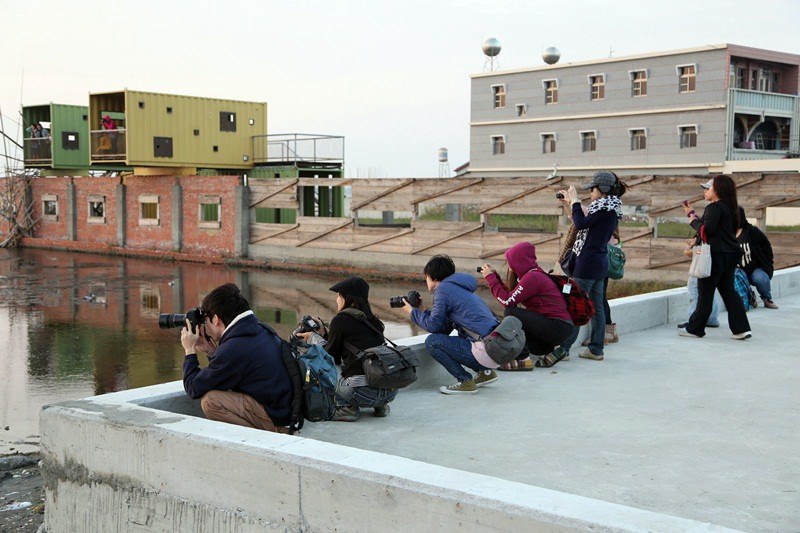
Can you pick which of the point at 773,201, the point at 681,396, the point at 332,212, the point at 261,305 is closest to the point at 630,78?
the point at 332,212

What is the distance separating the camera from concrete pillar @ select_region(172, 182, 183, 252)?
3197 cm

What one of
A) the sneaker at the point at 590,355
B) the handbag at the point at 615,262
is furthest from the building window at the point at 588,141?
the sneaker at the point at 590,355

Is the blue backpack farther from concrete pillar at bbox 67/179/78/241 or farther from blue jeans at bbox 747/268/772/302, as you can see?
concrete pillar at bbox 67/179/78/241

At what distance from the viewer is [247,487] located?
4383mm

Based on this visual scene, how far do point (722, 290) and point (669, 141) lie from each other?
33.2m

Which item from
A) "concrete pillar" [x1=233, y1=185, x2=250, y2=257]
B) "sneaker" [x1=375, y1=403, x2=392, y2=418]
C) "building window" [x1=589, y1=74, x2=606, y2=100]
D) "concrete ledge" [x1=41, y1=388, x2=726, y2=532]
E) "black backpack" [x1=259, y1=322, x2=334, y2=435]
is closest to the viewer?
"concrete ledge" [x1=41, y1=388, x2=726, y2=532]

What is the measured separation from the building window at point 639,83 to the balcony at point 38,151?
26886 mm

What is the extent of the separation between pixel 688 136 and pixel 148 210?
23923mm

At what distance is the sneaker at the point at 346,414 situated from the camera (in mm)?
6070

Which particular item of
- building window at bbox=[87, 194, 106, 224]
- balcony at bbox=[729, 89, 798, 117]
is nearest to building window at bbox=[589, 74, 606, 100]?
balcony at bbox=[729, 89, 798, 117]

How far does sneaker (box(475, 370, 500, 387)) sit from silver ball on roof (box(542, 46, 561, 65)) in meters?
41.6

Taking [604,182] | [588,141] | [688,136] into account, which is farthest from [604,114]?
[604,182]

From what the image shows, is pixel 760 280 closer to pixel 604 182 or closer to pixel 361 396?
pixel 604 182

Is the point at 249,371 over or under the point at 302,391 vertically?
over
